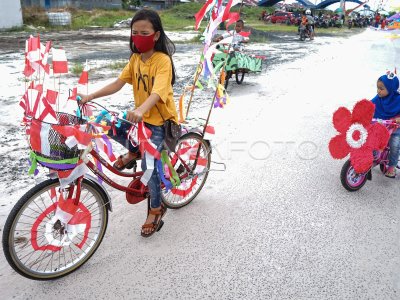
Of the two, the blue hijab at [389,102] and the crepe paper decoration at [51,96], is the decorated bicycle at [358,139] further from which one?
the crepe paper decoration at [51,96]

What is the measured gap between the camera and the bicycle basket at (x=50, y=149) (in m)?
2.04

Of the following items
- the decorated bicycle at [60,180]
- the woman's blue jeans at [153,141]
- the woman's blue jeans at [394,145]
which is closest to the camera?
the decorated bicycle at [60,180]

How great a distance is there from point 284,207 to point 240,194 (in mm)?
488

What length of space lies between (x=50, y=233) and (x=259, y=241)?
1.67 metres

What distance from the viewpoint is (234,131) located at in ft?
18.6

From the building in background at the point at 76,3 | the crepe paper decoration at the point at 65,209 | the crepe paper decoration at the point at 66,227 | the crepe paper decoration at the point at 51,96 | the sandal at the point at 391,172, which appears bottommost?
the sandal at the point at 391,172

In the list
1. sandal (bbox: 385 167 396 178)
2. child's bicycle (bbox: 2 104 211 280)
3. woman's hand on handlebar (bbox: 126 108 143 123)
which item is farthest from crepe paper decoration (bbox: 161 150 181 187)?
sandal (bbox: 385 167 396 178)

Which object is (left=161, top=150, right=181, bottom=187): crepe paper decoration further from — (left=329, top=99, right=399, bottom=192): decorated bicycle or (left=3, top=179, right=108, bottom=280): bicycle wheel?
(left=329, top=99, right=399, bottom=192): decorated bicycle

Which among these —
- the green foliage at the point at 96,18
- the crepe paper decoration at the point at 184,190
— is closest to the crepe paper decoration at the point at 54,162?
the crepe paper decoration at the point at 184,190

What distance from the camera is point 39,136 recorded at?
2.04 metres

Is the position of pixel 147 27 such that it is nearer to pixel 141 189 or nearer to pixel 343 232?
pixel 141 189

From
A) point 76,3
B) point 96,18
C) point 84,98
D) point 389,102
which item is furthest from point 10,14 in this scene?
point 389,102

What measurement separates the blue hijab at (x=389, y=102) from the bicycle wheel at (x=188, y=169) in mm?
2034

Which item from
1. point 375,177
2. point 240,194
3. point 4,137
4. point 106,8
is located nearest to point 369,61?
point 375,177
